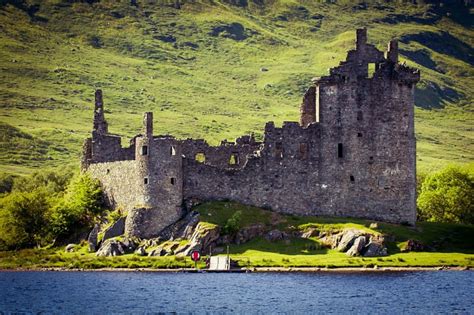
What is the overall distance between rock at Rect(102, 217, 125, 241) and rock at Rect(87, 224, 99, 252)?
1157mm

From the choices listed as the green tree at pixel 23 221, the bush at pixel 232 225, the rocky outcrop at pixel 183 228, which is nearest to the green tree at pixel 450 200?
the bush at pixel 232 225

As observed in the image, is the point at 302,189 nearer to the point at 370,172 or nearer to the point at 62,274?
the point at 370,172

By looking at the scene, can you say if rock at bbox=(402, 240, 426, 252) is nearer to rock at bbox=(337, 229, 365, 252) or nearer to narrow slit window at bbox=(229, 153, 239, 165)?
rock at bbox=(337, 229, 365, 252)

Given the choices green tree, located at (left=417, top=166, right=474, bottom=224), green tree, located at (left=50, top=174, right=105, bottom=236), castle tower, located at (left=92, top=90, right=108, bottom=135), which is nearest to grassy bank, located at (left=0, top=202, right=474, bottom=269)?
green tree, located at (left=50, top=174, right=105, bottom=236)

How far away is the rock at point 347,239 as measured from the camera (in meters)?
103

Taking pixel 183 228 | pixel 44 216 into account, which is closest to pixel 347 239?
pixel 183 228

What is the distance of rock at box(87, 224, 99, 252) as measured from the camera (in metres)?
110

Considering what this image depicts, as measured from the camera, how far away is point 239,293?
85.6 metres

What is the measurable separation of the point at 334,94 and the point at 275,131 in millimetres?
7083

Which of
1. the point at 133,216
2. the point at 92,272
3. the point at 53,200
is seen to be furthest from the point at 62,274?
the point at 53,200

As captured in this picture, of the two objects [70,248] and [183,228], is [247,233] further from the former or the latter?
[70,248]

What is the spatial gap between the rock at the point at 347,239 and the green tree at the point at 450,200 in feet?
76.8

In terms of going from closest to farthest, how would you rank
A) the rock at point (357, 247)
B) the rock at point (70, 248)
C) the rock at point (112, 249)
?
the rock at point (357, 247) → the rock at point (112, 249) → the rock at point (70, 248)

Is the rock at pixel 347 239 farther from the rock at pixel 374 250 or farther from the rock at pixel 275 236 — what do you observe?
the rock at pixel 275 236
